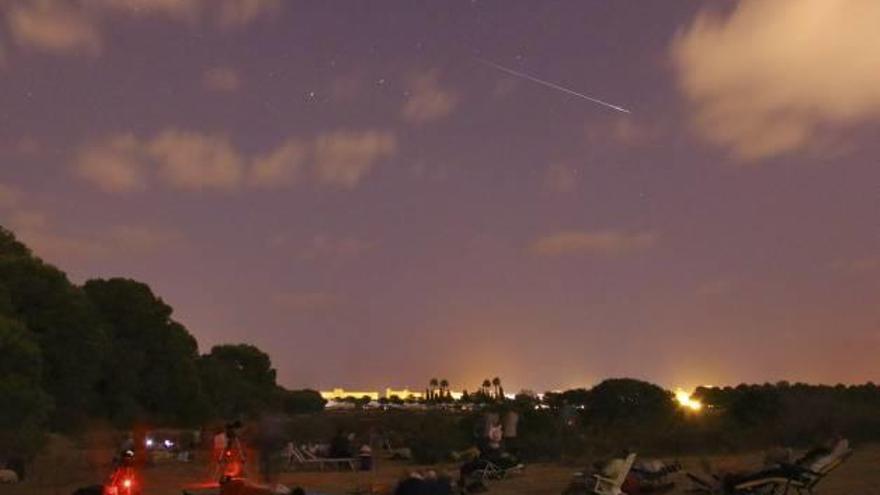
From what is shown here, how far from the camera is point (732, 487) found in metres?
15.6

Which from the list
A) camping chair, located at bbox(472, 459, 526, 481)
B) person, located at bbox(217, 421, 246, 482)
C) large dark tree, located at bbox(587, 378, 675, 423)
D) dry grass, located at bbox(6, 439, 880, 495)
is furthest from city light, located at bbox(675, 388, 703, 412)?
person, located at bbox(217, 421, 246, 482)

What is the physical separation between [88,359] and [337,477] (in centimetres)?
1529

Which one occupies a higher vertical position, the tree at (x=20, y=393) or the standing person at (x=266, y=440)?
the tree at (x=20, y=393)

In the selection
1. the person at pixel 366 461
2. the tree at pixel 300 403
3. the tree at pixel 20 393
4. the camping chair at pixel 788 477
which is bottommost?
the camping chair at pixel 788 477

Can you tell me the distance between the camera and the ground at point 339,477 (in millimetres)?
19375

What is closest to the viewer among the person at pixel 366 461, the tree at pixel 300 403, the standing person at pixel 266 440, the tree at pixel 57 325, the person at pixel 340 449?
the standing person at pixel 266 440

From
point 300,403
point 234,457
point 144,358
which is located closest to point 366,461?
point 234,457

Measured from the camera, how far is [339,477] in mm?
23609

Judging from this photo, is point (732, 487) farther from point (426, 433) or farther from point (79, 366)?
point (79, 366)

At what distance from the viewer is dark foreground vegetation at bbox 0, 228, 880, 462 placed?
28000 millimetres

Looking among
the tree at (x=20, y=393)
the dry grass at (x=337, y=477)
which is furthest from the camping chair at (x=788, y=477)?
the tree at (x=20, y=393)

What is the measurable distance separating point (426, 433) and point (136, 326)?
57.5 feet

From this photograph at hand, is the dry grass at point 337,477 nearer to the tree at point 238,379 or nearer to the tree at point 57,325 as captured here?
the tree at point 57,325

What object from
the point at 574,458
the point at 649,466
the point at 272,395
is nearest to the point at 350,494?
the point at 649,466
